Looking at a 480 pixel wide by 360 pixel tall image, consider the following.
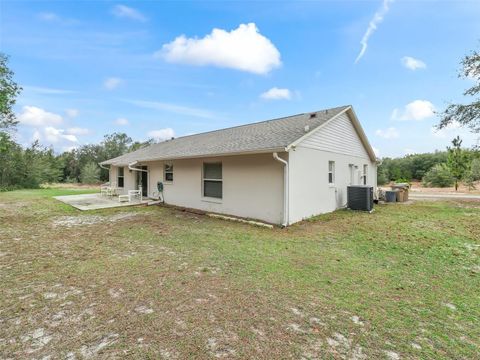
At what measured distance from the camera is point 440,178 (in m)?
30.0

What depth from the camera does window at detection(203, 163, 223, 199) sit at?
9.62 m

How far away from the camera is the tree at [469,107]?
12695 mm

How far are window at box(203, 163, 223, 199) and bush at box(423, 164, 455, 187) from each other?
3104cm

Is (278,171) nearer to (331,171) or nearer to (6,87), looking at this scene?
(331,171)

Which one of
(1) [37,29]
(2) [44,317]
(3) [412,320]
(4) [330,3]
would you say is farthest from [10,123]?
(3) [412,320]

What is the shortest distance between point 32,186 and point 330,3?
105 feet

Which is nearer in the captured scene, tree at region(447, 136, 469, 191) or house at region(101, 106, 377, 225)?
house at region(101, 106, 377, 225)

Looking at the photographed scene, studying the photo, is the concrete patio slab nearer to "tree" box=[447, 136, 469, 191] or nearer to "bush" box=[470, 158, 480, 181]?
"tree" box=[447, 136, 469, 191]

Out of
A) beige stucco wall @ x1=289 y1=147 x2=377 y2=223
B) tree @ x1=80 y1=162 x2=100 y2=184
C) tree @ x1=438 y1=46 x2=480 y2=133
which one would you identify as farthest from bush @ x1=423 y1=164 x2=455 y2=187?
tree @ x1=80 y1=162 x2=100 y2=184

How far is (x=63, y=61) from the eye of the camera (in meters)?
12.6

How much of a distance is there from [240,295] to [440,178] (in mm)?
36920

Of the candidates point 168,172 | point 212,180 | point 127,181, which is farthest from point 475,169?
point 127,181

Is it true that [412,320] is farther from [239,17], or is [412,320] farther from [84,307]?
[239,17]

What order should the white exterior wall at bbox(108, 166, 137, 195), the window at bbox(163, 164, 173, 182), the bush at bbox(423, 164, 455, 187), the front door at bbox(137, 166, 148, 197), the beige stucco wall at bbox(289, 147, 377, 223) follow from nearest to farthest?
the beige stucco wall at bbox(289, 147, 377, 223) → the window at bbox(163, 164, 173, 182) → the front door at bbox(137, 166, 148, 197) → the white exterior wall at bbox(108, 166, 137, 195) → the bush at bbox(423, 164, 455, 187)
